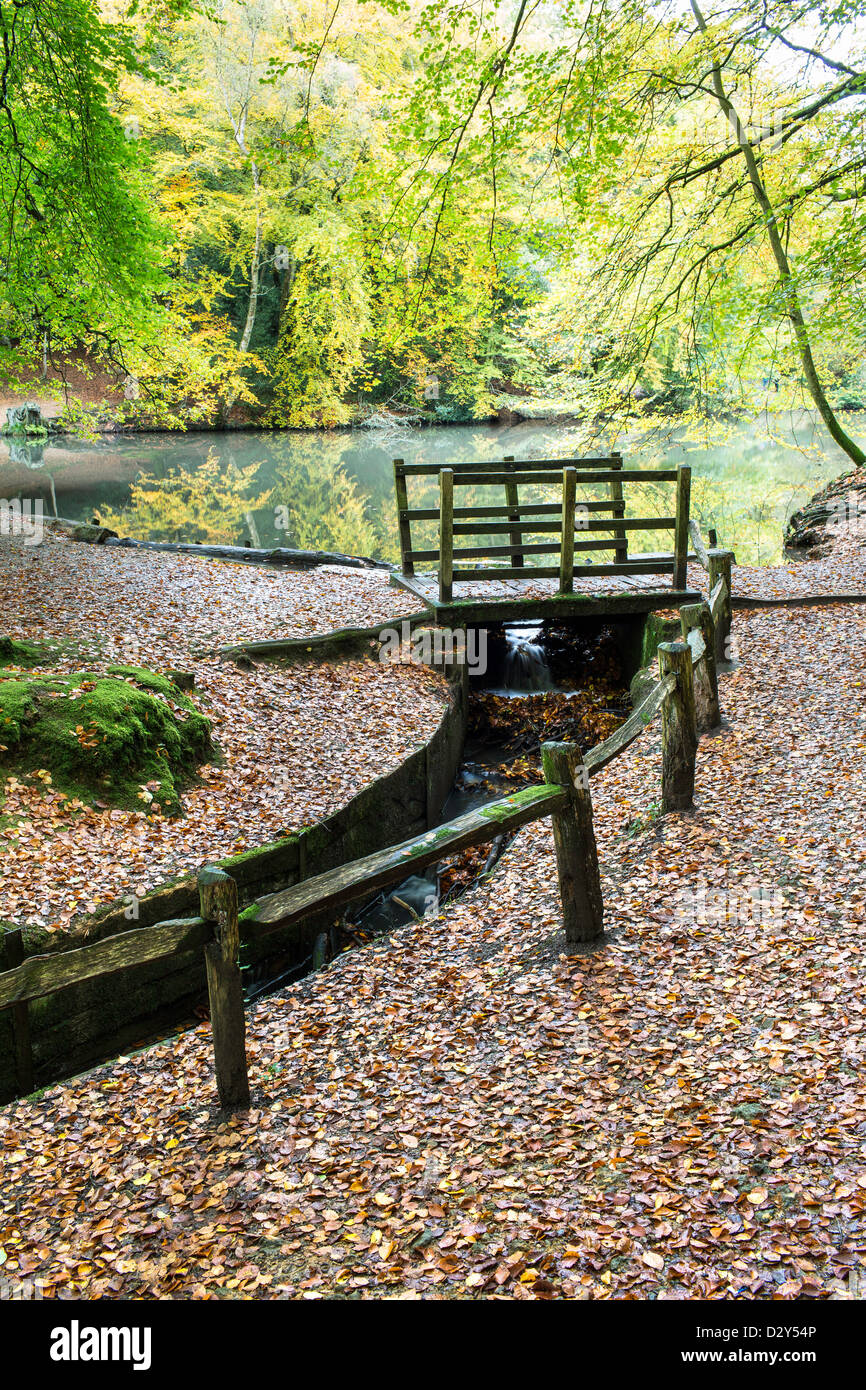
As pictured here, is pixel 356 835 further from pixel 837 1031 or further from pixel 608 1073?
pixel 837 1031

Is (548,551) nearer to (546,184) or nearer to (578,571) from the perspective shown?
(578,571)

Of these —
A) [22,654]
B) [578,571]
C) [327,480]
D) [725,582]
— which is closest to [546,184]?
[327,480]

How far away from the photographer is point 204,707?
357 inches

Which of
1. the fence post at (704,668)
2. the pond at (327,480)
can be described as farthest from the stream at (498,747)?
the pond at (327,480)

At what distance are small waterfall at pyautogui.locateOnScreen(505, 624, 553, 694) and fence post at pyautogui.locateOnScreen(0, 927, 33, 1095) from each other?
367 inches

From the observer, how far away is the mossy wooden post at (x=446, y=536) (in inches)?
445

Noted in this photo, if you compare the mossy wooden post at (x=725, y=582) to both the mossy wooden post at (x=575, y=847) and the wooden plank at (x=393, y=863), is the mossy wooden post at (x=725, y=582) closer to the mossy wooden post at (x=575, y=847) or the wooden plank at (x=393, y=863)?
the mossy wooden post at (x=575, y=847)

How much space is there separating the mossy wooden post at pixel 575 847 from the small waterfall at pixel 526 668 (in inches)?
325

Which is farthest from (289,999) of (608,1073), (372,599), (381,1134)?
(372,599)

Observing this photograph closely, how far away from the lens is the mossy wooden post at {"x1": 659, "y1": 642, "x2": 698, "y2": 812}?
662 centimetres

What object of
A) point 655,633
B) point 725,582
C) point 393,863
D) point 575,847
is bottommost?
point 575,847

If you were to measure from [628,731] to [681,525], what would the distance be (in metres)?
5.42

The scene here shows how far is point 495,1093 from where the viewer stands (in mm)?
4215

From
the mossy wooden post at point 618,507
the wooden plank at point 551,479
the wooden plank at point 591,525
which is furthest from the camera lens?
the mossy wooden post at point 618,507
